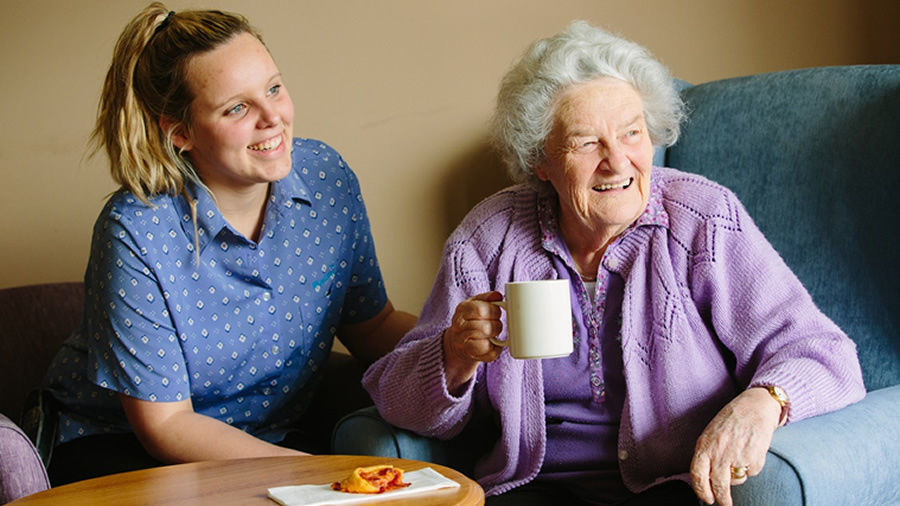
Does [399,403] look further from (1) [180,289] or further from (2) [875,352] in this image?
(2) [875,352]

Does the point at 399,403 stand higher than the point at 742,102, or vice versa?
the point at 742,102

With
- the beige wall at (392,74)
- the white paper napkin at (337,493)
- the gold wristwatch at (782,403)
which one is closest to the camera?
the white paper napkin at (337,493)

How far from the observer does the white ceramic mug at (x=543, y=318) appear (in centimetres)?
135

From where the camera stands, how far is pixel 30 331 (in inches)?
85.8

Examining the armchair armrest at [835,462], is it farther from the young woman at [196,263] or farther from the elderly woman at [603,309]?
the young woman at [196,263]

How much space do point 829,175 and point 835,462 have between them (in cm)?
72


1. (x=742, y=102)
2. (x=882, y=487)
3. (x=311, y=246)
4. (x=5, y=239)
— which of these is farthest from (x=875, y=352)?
(x=5, y=239)

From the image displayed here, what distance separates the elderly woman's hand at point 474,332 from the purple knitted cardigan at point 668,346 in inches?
2.2

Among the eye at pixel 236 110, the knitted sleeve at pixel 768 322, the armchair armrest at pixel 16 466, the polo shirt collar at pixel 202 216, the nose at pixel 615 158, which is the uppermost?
the eye at pixel 236 110

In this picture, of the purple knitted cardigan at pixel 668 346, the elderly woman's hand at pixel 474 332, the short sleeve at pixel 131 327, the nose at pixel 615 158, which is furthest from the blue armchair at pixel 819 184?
the nose at pixel 615 158

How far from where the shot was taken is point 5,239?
2342mm

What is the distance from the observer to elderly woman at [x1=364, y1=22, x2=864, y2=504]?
1593 mm

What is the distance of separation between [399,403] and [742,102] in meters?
0.95

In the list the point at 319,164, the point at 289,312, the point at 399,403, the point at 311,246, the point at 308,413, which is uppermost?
the point at 319,164
